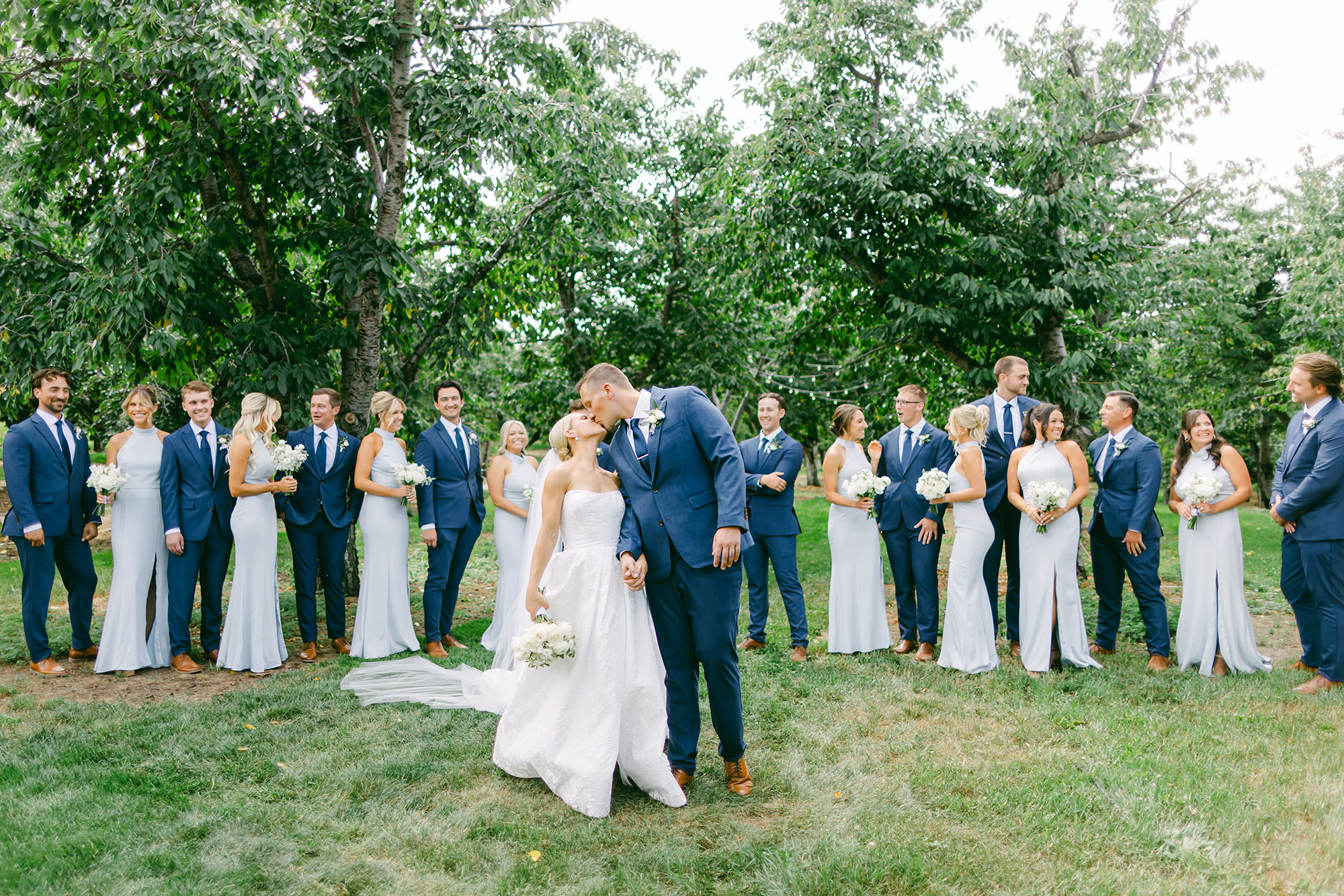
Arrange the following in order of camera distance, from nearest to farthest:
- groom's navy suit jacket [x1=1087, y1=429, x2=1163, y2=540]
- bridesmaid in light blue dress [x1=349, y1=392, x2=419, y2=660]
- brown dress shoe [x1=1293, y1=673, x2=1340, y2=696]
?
brown dress shoe [x1=1293, y1=673, x2=1340, y2=696] → groom's navy suit jacket [x1=1087, y1=429, x2=1163, y2=540] → bridesmaid in light blue dress [x1=349, y1=392, x2=419, y2=660]

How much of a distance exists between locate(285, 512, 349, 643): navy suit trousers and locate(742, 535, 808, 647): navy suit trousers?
12.3ft

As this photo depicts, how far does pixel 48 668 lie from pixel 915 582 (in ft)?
24.3

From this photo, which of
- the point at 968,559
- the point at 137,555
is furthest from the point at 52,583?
the point at 968,559

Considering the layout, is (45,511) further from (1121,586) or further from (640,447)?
(1121,586)

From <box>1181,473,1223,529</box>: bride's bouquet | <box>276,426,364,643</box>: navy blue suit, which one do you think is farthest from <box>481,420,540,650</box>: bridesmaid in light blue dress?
<box>1181,473,1223,529</box>: bride's bouquet

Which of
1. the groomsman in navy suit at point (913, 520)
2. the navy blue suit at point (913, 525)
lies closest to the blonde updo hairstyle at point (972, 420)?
the groomsman in navy suit at point (913, 520)

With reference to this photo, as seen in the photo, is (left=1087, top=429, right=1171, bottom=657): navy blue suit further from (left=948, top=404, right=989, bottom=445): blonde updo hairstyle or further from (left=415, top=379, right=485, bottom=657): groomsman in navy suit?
(left=415, top=379, right=485, bottom=657): groomsman in navy suit

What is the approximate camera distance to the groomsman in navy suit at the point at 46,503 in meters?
6.79

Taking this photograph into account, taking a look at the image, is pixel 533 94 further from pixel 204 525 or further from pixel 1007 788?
pixel 1007 788

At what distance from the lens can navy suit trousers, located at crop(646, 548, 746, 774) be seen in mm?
4434

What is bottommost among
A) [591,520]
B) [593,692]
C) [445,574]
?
[593,692]

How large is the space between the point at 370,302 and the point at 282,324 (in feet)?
3.08

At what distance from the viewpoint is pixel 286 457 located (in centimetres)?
725

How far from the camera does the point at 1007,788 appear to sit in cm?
448
